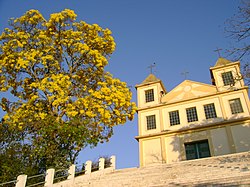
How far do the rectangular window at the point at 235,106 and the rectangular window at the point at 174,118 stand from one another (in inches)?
172

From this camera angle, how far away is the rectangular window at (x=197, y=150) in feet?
64.2

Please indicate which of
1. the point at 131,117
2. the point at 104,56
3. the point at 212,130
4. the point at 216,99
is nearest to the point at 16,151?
the point at 131,117

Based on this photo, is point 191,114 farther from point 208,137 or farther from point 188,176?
point 188,176

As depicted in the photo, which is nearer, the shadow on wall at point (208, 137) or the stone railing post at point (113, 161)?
the stone railing post at point (113, 161)

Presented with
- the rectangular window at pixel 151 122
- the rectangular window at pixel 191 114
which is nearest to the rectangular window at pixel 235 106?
the rectangular window at pixel 191 114

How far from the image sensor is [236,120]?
62.1ft

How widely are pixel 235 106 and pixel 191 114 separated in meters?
3.50

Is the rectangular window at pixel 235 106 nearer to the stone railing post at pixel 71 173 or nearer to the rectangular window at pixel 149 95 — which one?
the rectangular window at pixel 149 95

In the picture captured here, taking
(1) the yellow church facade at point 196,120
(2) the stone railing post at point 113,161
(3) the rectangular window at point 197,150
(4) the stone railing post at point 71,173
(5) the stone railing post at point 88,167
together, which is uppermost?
(1) the yellow church facade at point 196,120

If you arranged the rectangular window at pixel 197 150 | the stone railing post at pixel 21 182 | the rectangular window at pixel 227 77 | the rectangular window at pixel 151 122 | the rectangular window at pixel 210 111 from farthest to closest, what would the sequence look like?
the rectangular window at pixel 151 122 → the rectangular window at pixel 227 77 → the rectangular window at pixel 210 111 → the rectangular window at pixel 197 150 → the stone railing post at pixel 21 182

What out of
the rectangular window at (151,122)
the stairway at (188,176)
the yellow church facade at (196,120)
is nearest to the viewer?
the stairway at (188,176)

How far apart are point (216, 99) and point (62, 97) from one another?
44.3 feet

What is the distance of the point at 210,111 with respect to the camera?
2086 cm

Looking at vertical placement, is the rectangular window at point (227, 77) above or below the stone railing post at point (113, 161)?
above
